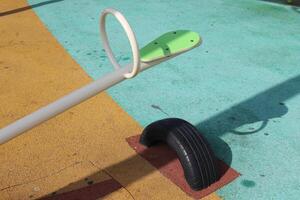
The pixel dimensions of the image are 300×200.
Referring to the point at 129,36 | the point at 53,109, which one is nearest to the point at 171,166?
the point at 53,109

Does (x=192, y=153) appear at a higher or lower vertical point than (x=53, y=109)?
lower

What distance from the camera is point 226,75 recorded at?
398cm

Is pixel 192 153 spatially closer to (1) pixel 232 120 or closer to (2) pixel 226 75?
(1) pixel 232 120

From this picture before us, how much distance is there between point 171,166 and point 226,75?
60.7 inches

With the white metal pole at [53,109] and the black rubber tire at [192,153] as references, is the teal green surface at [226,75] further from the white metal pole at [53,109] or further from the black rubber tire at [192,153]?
the white metal pole at [53,109]

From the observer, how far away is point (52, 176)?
267 cm

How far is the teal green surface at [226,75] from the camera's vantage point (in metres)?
2.87

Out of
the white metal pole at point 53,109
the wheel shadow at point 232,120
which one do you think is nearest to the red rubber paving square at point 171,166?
the wheel shadow at point 232,120

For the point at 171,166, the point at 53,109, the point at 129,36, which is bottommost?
the point at 171,166

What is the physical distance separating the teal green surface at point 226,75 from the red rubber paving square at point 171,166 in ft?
0.20

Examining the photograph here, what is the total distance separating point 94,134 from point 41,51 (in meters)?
1.80

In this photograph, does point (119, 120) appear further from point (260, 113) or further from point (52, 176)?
point (260, 113)

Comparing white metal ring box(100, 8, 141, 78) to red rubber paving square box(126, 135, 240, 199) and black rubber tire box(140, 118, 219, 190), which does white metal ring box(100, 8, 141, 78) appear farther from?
red rubber paving square box(126, 135, 240, 199)

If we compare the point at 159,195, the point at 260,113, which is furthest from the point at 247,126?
the point at 159,195
